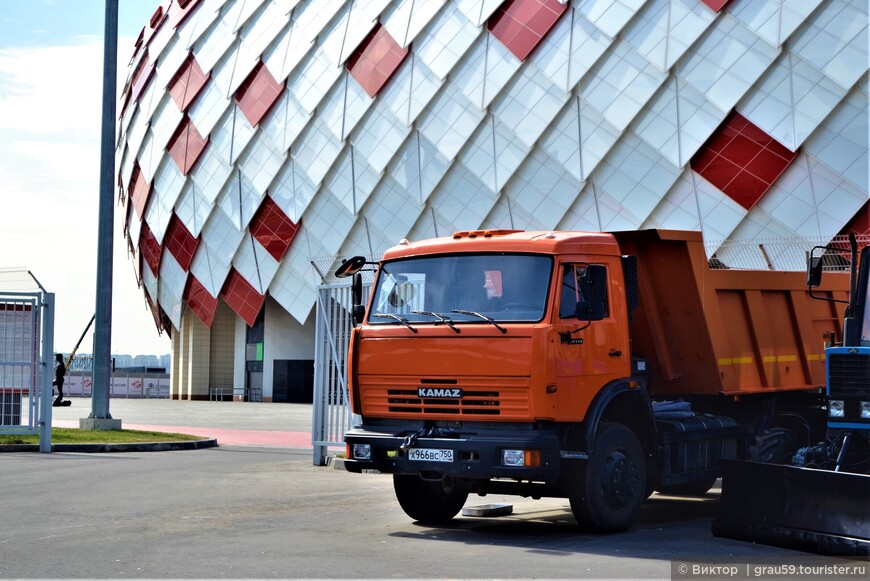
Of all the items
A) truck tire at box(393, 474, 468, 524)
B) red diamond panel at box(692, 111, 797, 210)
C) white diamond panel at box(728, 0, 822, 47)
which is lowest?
truck tire at box(393, 474, 468, 524)

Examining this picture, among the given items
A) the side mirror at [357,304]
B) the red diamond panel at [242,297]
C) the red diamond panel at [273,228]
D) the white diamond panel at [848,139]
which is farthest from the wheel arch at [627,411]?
the red diamond panel at [242,297]

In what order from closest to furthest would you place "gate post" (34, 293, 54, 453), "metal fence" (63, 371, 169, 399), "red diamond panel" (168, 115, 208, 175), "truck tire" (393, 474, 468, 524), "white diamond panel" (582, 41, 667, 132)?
"truck tire" (393, 474, 468, 524) < "gate post" (34, 293, 54, 453) < "white diamond panel" (582, 41, 667, 132) < "red diamond panel" (168, 115, 208, 175) < "metal fence" (63, 371, 169, 399)

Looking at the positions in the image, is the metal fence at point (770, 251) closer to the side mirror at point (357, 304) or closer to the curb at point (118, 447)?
the curb at point (118, 447)

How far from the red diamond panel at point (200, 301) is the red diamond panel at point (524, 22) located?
56.3 feet

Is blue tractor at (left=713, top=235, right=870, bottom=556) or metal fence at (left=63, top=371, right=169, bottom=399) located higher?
metal fence at (left=63, top=371, right=169, bottom=399)

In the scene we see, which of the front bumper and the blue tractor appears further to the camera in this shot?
the front bumper

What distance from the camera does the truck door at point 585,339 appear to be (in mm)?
9406

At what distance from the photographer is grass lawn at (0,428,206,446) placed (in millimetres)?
18672

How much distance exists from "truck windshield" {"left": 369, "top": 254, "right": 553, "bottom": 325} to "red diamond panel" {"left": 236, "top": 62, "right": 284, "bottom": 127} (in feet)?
114

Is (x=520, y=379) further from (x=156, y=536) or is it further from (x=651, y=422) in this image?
(x=156, y=536)

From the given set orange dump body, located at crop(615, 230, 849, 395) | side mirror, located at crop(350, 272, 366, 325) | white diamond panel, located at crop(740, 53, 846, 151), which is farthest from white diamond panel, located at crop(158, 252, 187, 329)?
orange dump body, located at crop(615, 230, 849, 395)

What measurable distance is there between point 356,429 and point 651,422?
2.54 m

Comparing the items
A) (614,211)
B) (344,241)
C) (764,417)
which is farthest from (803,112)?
(764,417)

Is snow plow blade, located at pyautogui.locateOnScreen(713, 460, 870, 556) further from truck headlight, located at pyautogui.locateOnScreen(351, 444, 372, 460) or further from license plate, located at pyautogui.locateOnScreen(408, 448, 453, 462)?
truck headlight, located at pyautogui.locateOnScreen(351, 444, 372, 460)
